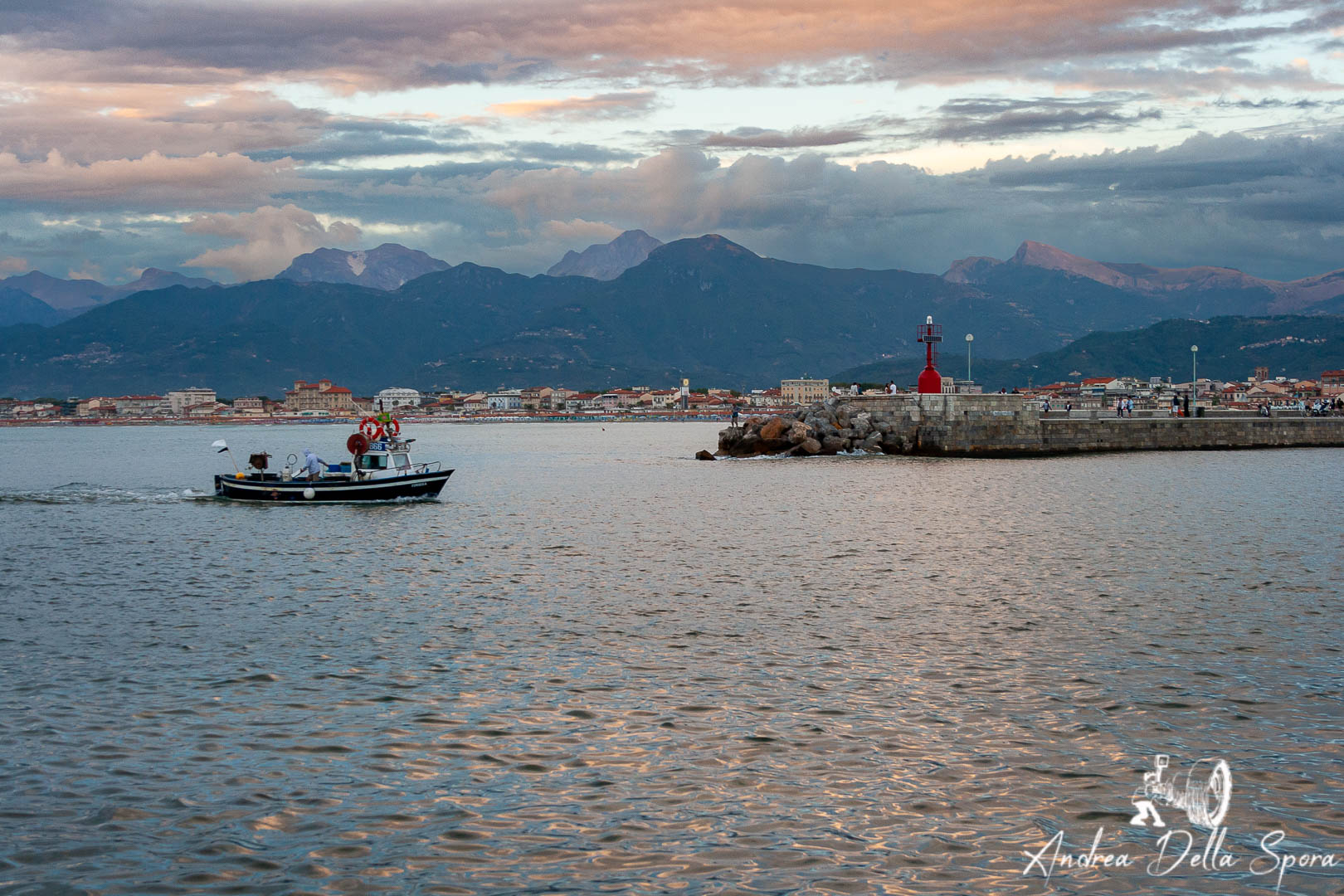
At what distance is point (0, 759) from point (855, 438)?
71.1 metres

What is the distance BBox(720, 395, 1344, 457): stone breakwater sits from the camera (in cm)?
7588

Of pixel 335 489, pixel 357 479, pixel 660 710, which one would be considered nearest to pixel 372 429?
pixel 357 479

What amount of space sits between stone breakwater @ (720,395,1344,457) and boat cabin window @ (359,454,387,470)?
126 ft

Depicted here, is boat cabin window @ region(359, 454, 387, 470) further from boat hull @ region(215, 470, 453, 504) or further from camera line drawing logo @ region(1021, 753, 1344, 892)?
camera line drawing logo @ region(1021, 753, 1344, 892)

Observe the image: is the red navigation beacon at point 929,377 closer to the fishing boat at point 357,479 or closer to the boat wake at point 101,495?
the fishing boat at point 357,479

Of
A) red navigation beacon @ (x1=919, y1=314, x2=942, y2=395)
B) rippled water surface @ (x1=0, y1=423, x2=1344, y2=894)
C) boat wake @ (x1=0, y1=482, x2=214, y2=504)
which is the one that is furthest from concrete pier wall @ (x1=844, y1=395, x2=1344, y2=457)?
boat wake @ (x1=0, y1=482, x2=214, y2=504)

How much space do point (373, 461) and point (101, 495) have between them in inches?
703

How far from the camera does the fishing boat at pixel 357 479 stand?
47906 millimetres

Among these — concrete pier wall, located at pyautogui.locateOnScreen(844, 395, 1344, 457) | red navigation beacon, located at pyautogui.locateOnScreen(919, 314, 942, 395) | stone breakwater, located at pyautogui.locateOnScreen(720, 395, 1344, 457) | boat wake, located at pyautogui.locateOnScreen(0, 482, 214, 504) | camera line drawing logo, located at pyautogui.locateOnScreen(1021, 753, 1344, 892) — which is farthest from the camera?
red navigation beacon, located at pyautogui.locateOnScreen(919, 314, 942, 395)

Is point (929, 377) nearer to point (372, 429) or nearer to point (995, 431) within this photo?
point (995, 431)

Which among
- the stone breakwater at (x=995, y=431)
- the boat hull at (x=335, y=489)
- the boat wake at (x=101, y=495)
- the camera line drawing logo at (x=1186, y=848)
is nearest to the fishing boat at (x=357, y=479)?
the boat hull at (x=335, y=489)

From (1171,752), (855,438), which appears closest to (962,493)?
(855,438)

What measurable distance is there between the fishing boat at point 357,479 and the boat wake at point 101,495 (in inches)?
213

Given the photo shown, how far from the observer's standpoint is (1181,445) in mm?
79312
